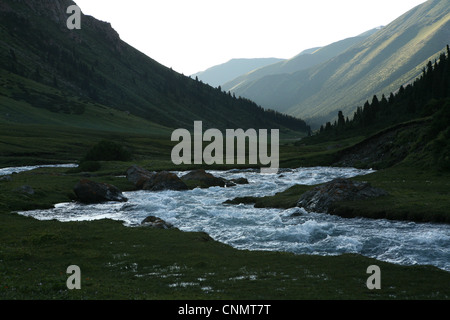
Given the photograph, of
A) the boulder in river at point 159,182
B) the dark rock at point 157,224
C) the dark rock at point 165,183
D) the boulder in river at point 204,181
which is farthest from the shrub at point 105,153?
the dark rock at point 157,224

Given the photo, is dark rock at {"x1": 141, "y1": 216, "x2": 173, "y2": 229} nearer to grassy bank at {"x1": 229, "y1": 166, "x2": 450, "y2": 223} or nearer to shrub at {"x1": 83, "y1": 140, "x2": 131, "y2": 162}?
grassy bank at {"x1": 229, "y1": 166, "x2": 450, "y2": 223}

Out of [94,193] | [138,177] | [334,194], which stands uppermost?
[334,194]

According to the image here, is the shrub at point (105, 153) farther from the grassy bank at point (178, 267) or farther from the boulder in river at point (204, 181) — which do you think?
the grassy bank at point (178, 267)

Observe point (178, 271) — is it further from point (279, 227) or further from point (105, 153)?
point (105, 153)

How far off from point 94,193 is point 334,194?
32835 millimetres

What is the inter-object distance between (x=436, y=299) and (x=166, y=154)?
126 meters

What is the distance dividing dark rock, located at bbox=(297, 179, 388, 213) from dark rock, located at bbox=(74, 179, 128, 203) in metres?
26.6

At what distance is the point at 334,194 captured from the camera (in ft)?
147

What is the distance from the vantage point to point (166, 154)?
139625 mm

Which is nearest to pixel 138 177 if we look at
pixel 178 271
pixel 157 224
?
pixel 157 224

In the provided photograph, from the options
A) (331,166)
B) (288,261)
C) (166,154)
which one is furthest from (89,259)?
(166,154)

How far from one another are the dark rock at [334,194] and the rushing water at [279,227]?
2401 millimetres

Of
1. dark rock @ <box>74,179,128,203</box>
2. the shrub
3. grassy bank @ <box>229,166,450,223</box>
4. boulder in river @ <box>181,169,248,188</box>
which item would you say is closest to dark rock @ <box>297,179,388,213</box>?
grassy bank @ <box>229,166,450,223</box>
